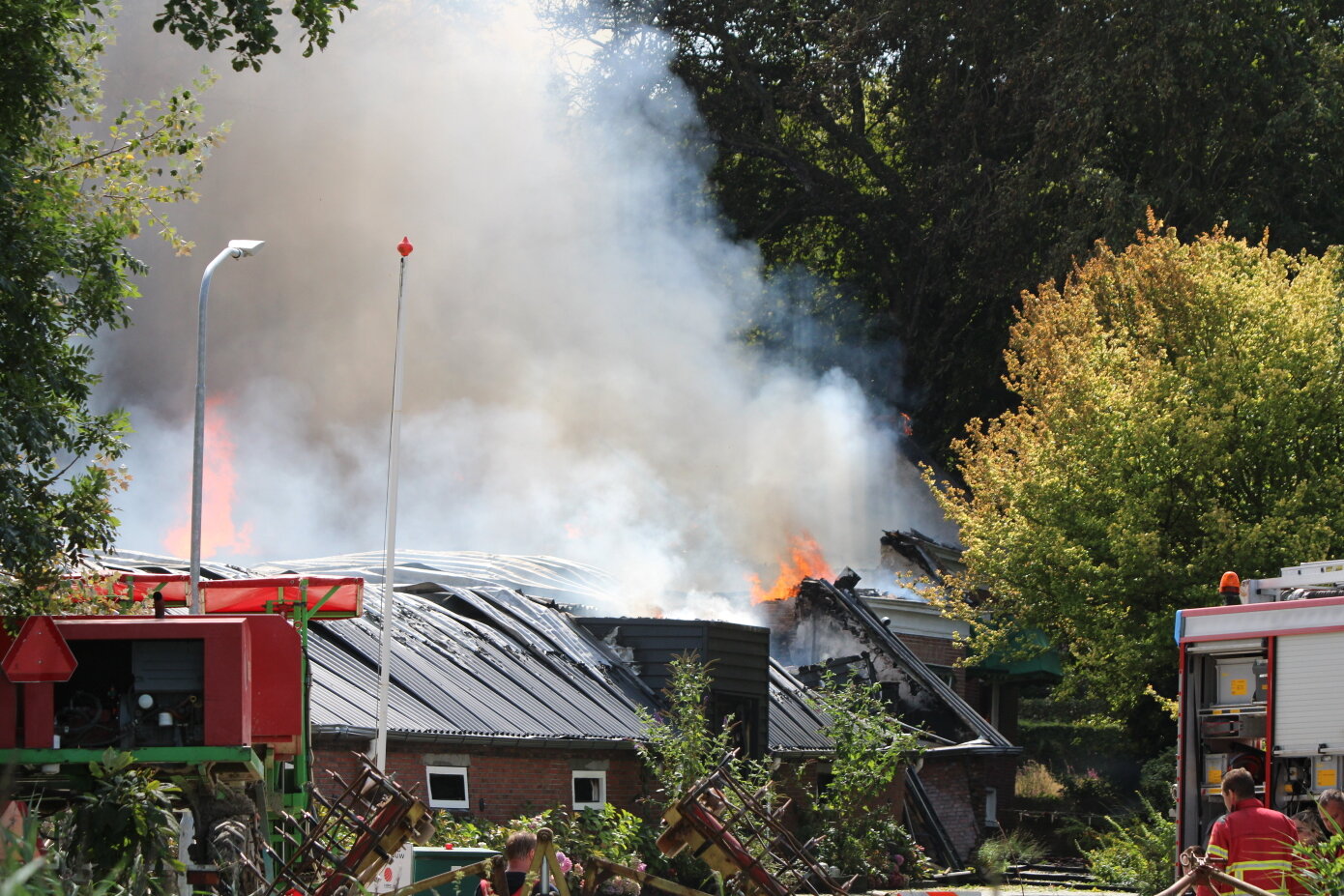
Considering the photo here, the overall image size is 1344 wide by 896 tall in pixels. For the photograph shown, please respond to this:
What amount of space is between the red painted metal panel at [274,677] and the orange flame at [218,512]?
21.5 metres

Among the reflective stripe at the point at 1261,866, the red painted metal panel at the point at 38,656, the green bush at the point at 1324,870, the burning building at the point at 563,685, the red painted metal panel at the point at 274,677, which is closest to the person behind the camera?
the green bush at the point at 1324,870

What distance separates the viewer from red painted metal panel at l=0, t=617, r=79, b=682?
934 cm

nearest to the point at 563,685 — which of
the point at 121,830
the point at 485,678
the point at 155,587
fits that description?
the point at 485,678

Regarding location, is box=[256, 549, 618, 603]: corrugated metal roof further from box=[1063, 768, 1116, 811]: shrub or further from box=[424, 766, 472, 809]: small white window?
box=[1063, 768, 1116, 811]: shrub

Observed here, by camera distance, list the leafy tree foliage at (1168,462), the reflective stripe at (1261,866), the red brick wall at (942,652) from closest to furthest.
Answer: the reflective stripe at (1261,866), the leafy tree foliage at (1168,462), the red brick wall at (942,652)

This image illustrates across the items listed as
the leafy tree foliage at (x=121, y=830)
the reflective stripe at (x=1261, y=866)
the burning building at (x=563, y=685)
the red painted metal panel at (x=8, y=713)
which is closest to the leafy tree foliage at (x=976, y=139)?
the burning building at (x=563, y=685)

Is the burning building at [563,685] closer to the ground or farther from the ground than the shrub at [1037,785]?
farther from the ground

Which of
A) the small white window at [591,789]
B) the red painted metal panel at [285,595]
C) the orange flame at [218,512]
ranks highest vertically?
the orange flame at [218,512]

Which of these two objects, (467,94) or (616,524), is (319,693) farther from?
(467,94)

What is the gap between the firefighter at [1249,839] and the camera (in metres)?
9.10

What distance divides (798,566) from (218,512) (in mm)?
11875

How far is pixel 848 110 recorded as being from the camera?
4288cm

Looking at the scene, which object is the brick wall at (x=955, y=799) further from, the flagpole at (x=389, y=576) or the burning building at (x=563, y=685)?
the flagpole at (x=389, y=576)

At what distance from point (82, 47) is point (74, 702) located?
4.01 m
